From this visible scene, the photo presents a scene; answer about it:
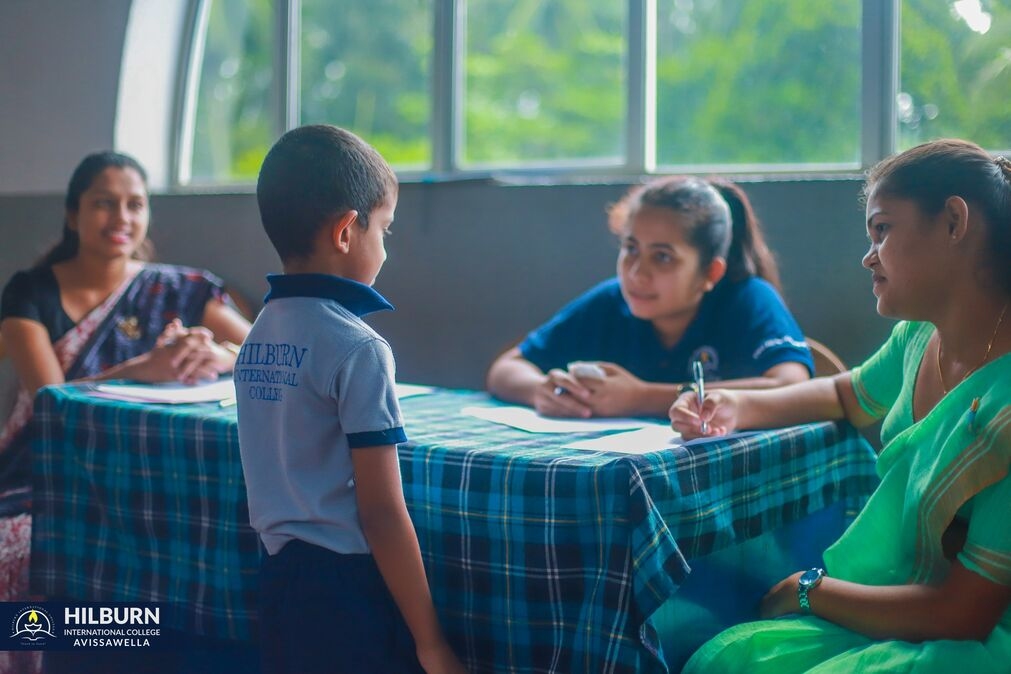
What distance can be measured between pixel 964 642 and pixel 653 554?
14.3 inches

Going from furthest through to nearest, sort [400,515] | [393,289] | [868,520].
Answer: [393,289] → [868,520] → [400,515]

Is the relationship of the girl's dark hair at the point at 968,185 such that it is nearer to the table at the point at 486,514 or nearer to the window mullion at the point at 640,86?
the table at the point at 486,514

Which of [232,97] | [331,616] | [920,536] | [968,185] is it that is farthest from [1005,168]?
[232,97]

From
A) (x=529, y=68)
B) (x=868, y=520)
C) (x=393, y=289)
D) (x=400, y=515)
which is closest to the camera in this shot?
(x=400, y=515)

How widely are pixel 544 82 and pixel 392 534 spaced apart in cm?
235

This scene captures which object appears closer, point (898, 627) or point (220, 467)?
point (898, 627)

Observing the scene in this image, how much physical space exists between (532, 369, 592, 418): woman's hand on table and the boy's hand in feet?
2.06

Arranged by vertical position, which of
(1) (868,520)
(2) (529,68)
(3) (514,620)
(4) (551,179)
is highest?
(2) (529,68)

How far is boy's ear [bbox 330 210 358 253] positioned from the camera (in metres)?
1.21

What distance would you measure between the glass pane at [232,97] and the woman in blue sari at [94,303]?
102 centimetres

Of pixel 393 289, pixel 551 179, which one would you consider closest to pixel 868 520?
pixel 551 179

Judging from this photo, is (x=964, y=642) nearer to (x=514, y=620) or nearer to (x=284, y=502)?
(x=514, y=620)

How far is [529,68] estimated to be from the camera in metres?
3.25

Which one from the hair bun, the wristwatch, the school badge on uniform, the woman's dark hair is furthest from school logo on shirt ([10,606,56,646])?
the hair bun
